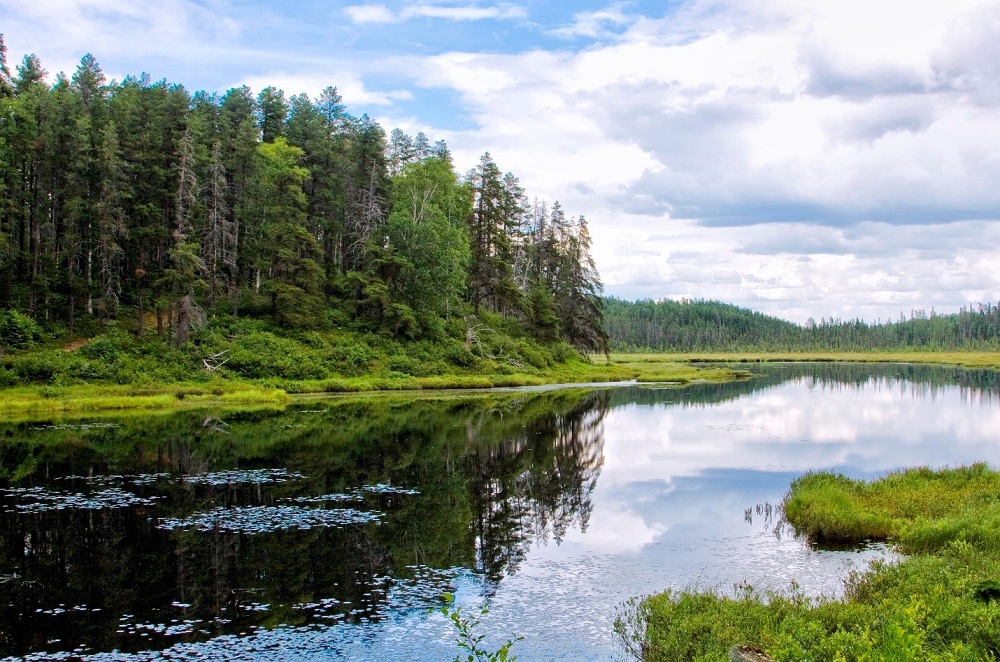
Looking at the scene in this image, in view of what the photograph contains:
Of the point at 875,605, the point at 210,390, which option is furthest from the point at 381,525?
the point at 210,390

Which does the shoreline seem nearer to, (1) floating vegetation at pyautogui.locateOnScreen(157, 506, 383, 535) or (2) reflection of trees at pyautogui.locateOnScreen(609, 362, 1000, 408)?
(2) reflection of trees at pyautogui.locateOnScreen(609, 362, 1000, 408)

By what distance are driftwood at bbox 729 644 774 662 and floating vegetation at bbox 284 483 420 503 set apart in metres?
15.6

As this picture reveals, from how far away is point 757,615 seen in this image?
40.7ft

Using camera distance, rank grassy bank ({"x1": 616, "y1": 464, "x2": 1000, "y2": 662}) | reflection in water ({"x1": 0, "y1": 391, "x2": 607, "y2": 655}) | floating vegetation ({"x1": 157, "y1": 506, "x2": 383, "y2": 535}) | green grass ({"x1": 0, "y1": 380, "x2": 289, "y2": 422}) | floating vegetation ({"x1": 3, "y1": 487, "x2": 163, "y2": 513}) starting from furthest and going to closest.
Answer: green grass ({"x1": 0, "y1": 380, "x2": 289, "y2": 422}), floating vegetation ({"x1": 3, "y1": 487, "x2": 163, "y2": 513}), floating vegetation ({"x1": 157, "y1": 506, "x2": 383, "y2": 535}), reflection in water ({"x1": 0, "y1": 391, "x2": 607, "y2": 655}), grassy bank ({"x1": 616, "y1": 464, "x2": 1000, "y2": 662})

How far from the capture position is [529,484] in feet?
90.9

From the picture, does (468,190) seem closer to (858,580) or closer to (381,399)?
(381,399)

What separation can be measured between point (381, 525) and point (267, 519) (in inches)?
129

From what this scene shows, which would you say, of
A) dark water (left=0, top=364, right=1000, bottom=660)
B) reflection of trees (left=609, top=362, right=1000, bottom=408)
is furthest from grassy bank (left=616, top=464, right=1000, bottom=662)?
reflection of trees (left=609, top=362, right=1000, bottom=408)

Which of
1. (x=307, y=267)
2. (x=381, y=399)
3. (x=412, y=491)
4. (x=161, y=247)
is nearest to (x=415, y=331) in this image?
(x=307, y=267)

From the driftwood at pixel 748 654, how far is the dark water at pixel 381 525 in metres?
2.41

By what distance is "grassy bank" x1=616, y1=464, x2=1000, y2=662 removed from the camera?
31.9ft

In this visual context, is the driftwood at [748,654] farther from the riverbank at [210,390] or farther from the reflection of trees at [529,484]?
the riverbank at [210,390]

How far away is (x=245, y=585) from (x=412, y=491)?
10145 millimetres

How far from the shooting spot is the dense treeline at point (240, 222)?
57.6m
